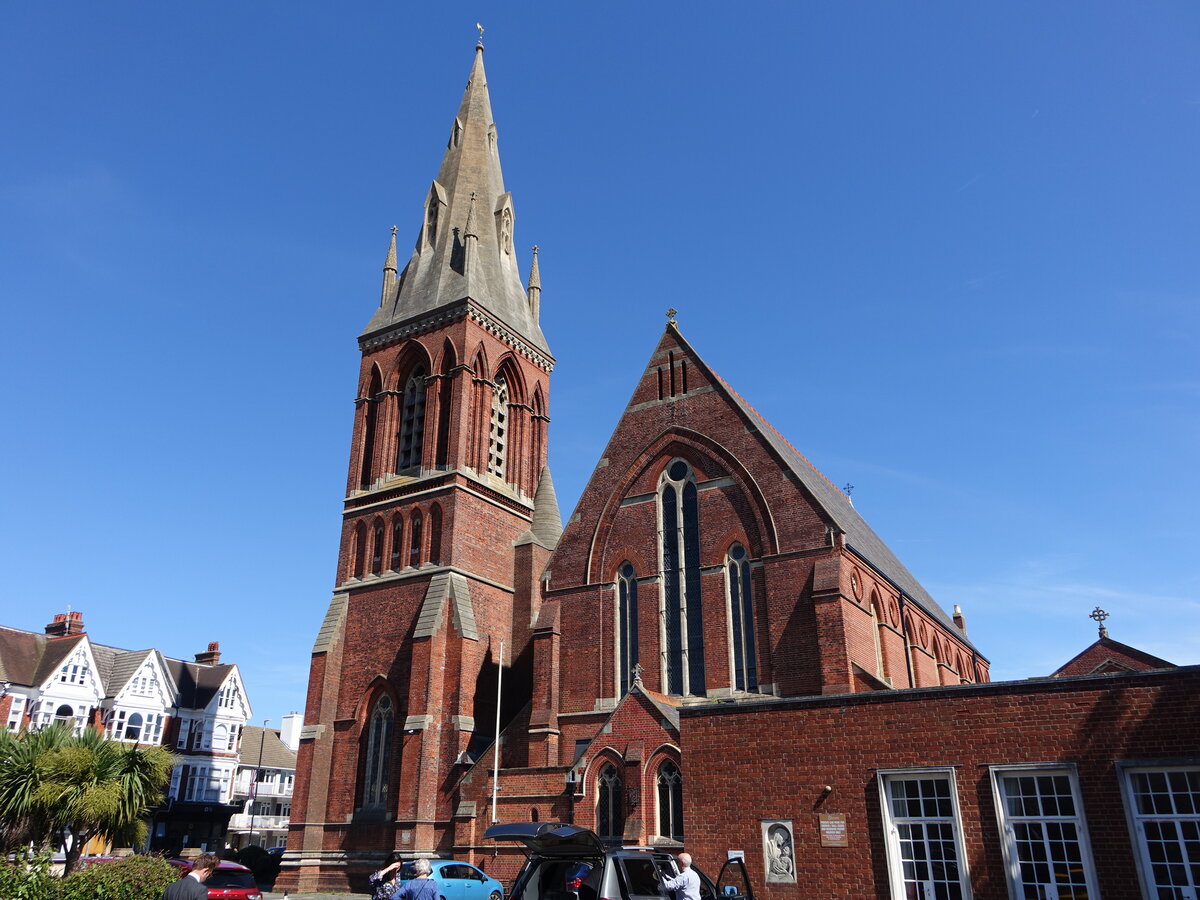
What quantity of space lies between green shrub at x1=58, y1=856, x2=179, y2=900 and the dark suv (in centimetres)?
548

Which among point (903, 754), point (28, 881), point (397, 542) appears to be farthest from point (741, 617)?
point (28, 881)

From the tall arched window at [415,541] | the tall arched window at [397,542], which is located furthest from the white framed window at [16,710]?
the tall arched window at [415,541]

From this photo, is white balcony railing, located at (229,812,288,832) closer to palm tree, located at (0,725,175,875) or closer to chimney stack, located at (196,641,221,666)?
chimney stack, located at (196,641,221,666)

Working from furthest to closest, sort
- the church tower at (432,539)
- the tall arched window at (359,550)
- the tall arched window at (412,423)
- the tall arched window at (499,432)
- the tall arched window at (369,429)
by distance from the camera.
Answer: the tall arched window at (369,429)
the tall arched window at (499,432)
the tall arched window at (412,423)
the tall arched window at (359,550)
the church tower at (432,539)

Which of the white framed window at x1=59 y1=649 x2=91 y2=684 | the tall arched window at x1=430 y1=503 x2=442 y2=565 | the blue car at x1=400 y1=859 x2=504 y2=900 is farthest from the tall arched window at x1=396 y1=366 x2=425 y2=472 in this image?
the white framed window at x1=59 y1=649 x2=91 y2=684

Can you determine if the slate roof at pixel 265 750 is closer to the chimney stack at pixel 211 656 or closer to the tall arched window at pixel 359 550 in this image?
the chimney stack at pixel 211 656

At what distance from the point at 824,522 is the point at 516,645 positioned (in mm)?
13945

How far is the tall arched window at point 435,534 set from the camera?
33.8 metres

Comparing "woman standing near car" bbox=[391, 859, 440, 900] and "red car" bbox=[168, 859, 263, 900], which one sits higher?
"woman standing near car" bbox=[391, 859, 440, 900]

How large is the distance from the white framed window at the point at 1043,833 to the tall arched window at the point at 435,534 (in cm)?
2261

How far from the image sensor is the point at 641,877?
1171 centimetres

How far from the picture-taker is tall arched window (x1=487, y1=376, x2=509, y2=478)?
37.9 metres

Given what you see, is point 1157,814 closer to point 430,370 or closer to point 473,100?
point 430,370

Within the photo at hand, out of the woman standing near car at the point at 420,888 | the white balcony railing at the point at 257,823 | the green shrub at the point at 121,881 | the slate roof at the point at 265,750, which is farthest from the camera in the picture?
the slate roof at the point at 265,750
